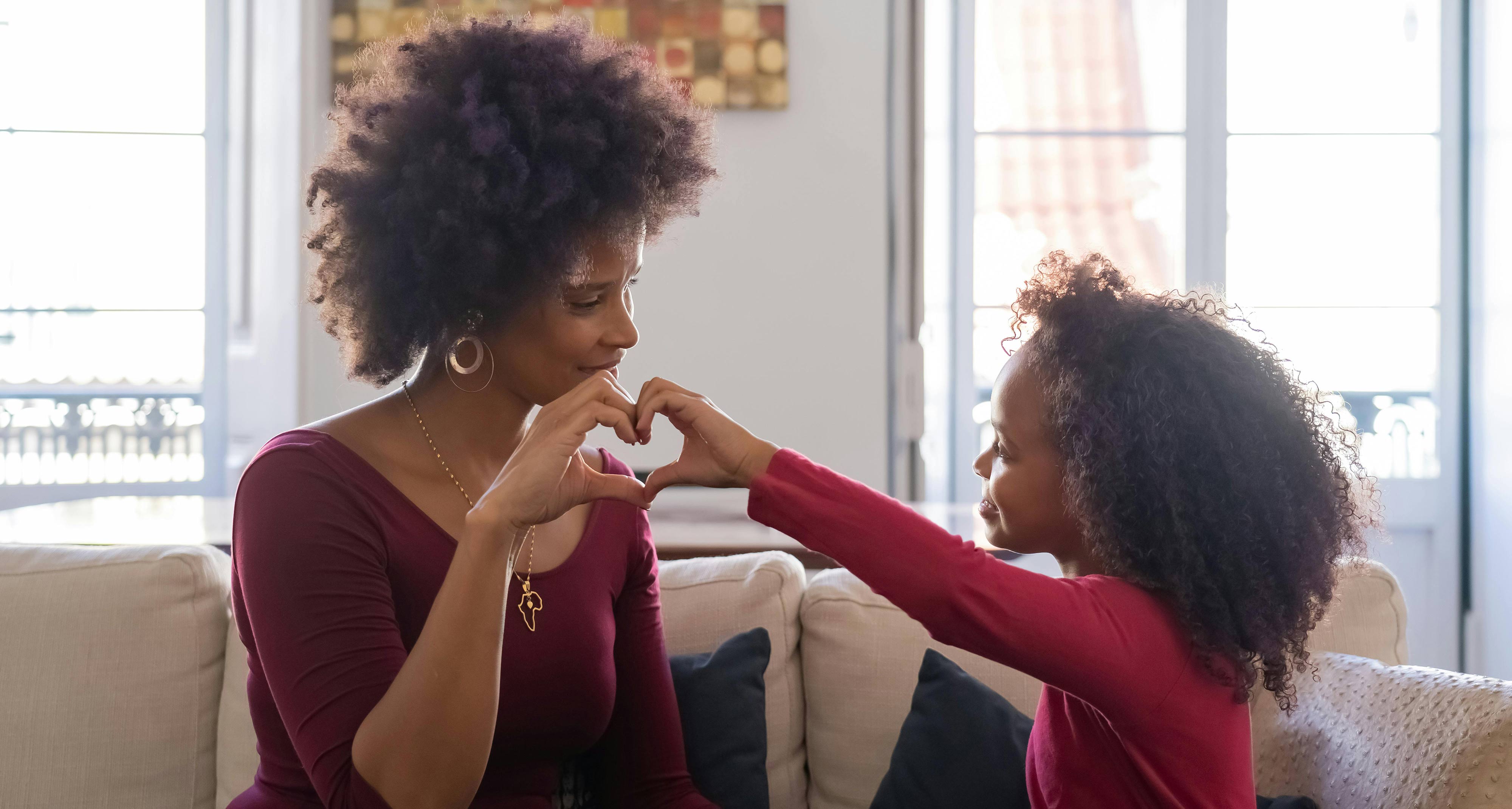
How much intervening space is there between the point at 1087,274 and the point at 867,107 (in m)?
2.53

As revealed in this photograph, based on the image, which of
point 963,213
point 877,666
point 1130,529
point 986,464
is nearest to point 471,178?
point 986,464

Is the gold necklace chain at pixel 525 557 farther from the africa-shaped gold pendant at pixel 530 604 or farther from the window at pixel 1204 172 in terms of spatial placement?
the window at pixel 1204 172

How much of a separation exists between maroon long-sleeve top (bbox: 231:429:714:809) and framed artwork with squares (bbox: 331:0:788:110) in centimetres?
227

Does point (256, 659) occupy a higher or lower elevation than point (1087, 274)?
lower

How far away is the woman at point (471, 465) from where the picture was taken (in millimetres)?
1091

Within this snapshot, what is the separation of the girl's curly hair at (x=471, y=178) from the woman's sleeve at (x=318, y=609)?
0.74 ft

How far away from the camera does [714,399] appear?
3.65m

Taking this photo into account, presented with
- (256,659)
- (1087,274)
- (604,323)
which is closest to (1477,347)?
(1087,274)

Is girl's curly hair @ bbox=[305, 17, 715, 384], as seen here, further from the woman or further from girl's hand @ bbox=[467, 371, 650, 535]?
girl's hand @ bbox=[467, 371, 650, 535]

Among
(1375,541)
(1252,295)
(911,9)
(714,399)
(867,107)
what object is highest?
(911,9)

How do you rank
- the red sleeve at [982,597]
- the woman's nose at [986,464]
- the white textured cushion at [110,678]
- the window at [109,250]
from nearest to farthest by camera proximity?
the red sleeve at [982,597], the woman's nose at [986,464], the white textured cushion at [110,678], the window at [109,250]

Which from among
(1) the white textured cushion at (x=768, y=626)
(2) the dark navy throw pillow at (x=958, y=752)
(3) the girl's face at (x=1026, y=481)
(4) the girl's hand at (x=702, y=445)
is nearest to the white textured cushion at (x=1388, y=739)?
(2) the dark navy throw pillow at (x=958, y=752)

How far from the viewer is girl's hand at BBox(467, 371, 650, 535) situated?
1.09m

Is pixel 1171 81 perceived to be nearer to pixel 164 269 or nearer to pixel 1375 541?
pixel 1375 541
